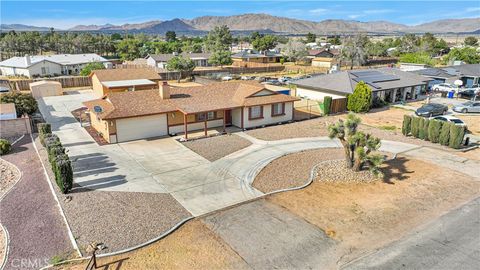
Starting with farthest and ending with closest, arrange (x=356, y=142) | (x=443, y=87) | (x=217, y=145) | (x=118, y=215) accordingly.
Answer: (x=443, y=87) < (x=217, y=145) < (x=356, y=142) < (x=118, y=215)

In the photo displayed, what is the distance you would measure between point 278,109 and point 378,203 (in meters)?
17.5

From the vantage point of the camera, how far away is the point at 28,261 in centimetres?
1230

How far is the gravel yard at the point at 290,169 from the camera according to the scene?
762 inches

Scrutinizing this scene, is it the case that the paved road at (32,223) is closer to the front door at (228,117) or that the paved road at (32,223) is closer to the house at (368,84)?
the front door at (228,117)

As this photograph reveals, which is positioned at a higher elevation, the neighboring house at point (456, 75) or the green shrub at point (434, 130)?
the neighboring house at point (456, 75)

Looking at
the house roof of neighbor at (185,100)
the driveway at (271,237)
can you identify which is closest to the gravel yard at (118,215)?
→ the driveway at (271,237)

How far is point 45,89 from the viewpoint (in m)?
47.4

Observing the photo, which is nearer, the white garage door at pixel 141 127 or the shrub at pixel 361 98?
the white garage door at pixel 141 127

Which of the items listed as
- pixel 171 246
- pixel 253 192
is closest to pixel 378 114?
pixel 253 192

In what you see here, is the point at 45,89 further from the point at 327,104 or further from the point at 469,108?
the point at 469,108

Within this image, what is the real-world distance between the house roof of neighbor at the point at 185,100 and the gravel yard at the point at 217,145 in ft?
8.56

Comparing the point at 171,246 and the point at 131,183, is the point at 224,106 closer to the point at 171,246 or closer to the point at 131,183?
the point at 131,183

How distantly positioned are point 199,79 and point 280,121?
103 feet

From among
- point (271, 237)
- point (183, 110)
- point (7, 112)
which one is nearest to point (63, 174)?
point (271, 237)
